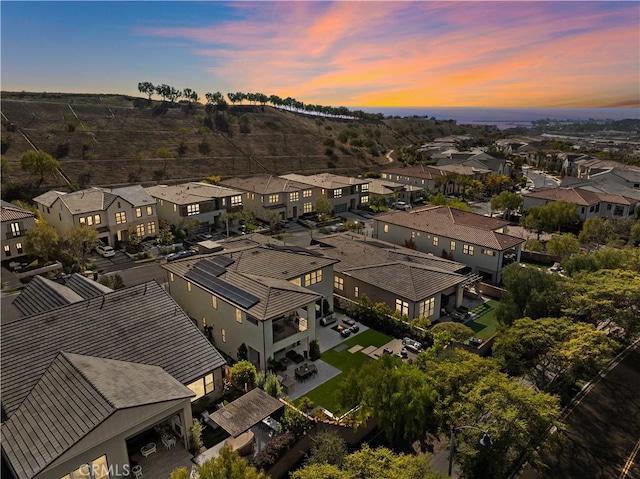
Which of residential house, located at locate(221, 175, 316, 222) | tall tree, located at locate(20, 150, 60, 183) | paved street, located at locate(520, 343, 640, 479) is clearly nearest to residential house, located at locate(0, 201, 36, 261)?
tall tree, located at locate(20, 150, 60, 183)

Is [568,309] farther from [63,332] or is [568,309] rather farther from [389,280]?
[63,332]

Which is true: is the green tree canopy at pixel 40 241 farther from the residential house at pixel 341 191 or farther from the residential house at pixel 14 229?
the residential house at pixel 341 191

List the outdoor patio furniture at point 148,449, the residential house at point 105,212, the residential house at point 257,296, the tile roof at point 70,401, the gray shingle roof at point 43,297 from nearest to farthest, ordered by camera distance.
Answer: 1. the tile roof at point 70,401
2. the outdoor patio furniture at point 148,449
3. the gray shingle roof at point 43,297
4. the residential house at point 257,296
5. the residential house at point 105,212

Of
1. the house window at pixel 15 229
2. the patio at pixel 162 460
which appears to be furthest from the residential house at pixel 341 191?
the patio at pixel 162 460

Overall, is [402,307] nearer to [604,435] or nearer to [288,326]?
[288,326]

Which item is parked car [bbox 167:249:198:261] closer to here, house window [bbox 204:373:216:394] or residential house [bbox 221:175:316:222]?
residential house [bbox 221:175:316:222]

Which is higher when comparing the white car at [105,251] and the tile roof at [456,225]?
the tile roof at [456,225]

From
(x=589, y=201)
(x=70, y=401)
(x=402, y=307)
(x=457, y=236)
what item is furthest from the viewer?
(x=589, y=201)

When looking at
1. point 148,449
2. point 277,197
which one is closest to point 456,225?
point 277,197
